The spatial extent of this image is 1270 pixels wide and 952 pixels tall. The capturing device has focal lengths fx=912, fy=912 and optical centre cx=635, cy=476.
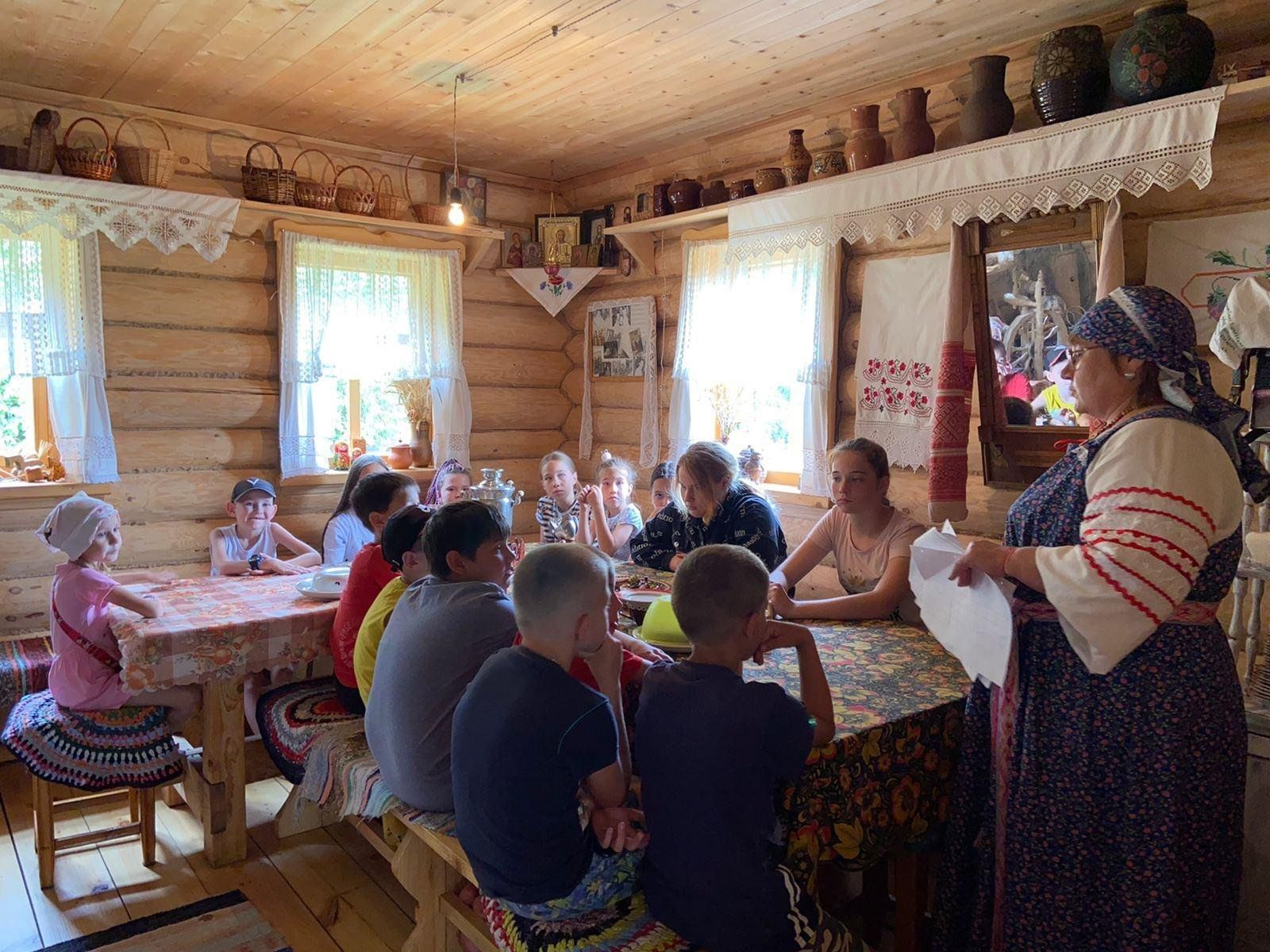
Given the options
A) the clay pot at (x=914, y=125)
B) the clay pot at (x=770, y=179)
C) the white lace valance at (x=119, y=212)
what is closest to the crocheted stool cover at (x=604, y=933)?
the clay pot at (x=914, y=125)

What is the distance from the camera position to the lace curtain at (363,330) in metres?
4.58

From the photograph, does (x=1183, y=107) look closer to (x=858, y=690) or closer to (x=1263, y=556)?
(x=1263, y=556)

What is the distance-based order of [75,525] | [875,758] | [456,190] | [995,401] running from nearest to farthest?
[875,758], [75,525], [995,401], [456,190]

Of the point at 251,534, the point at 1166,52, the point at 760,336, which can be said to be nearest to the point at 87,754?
the point at 251,534

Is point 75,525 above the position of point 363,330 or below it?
below

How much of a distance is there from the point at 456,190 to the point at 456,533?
3.55 m

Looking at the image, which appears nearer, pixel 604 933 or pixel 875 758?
pixel 604 933

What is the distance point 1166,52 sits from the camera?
274cm

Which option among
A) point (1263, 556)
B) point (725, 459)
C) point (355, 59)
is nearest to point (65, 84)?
point (355, 59)

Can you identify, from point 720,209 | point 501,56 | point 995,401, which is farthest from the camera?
point 720,209

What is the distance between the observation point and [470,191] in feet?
17.1

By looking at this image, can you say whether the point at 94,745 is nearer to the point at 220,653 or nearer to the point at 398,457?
the point at 220,653

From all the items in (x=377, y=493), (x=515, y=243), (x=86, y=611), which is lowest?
(x=86, y=611)

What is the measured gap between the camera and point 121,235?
4.00m
